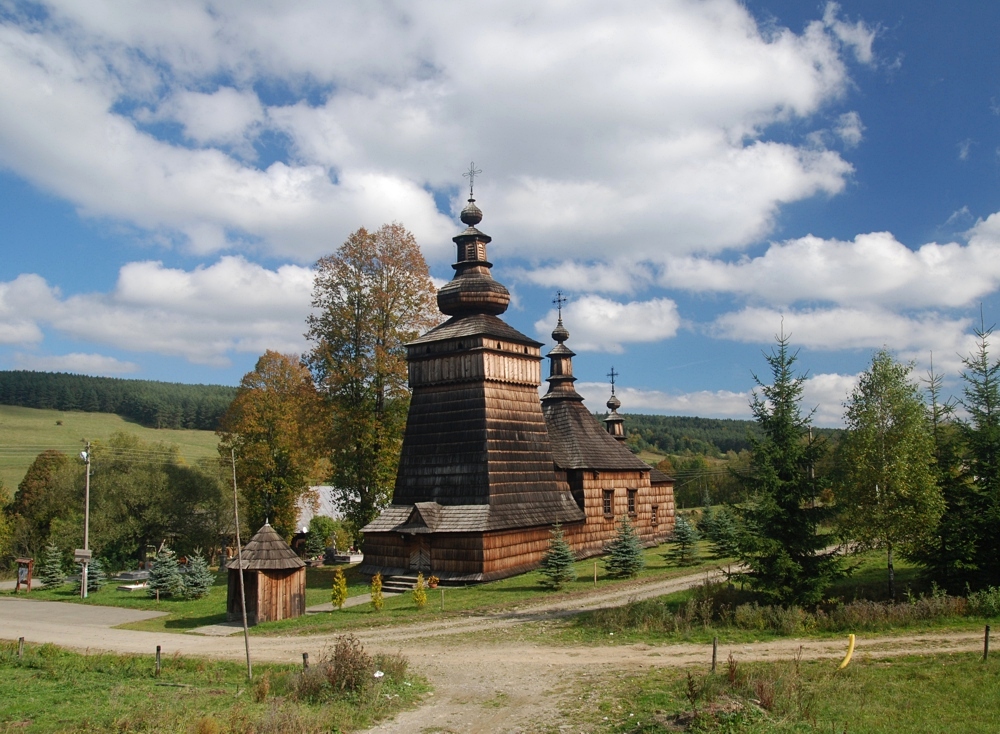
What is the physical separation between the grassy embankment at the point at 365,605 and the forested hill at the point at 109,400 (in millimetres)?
77749

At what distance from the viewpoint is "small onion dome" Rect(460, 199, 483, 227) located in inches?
1278

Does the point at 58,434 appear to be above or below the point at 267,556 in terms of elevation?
above

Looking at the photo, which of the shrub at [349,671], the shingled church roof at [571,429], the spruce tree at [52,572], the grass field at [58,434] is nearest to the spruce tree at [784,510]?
the shrub at [349,671]

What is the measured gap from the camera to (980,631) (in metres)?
15.3

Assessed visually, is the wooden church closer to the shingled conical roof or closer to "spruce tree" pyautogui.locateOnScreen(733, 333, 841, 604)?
the shingled conical roof

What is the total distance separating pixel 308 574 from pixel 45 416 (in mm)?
84916

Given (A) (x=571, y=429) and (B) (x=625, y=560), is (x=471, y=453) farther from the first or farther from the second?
(A) (x=571, y=429)

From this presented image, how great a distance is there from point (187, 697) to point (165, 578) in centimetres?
1632

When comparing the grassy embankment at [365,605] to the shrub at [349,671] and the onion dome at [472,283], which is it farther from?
the onion dome at [472,283]

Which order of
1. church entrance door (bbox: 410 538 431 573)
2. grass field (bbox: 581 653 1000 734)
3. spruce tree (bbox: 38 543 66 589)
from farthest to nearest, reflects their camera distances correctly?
spruce tree (bbox: 38 543 66 589), church entrance door (bbox: 410 538 431 573), grass field (bbox: 581 653 1000 734)

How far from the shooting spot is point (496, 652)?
52.3ft

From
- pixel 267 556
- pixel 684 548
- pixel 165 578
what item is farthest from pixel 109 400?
pixel 684 548

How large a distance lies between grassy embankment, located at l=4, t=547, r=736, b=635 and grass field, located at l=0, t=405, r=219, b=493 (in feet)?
158

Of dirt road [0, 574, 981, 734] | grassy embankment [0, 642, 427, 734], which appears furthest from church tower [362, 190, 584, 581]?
grassy embankment [0, 642, 427, 734]
